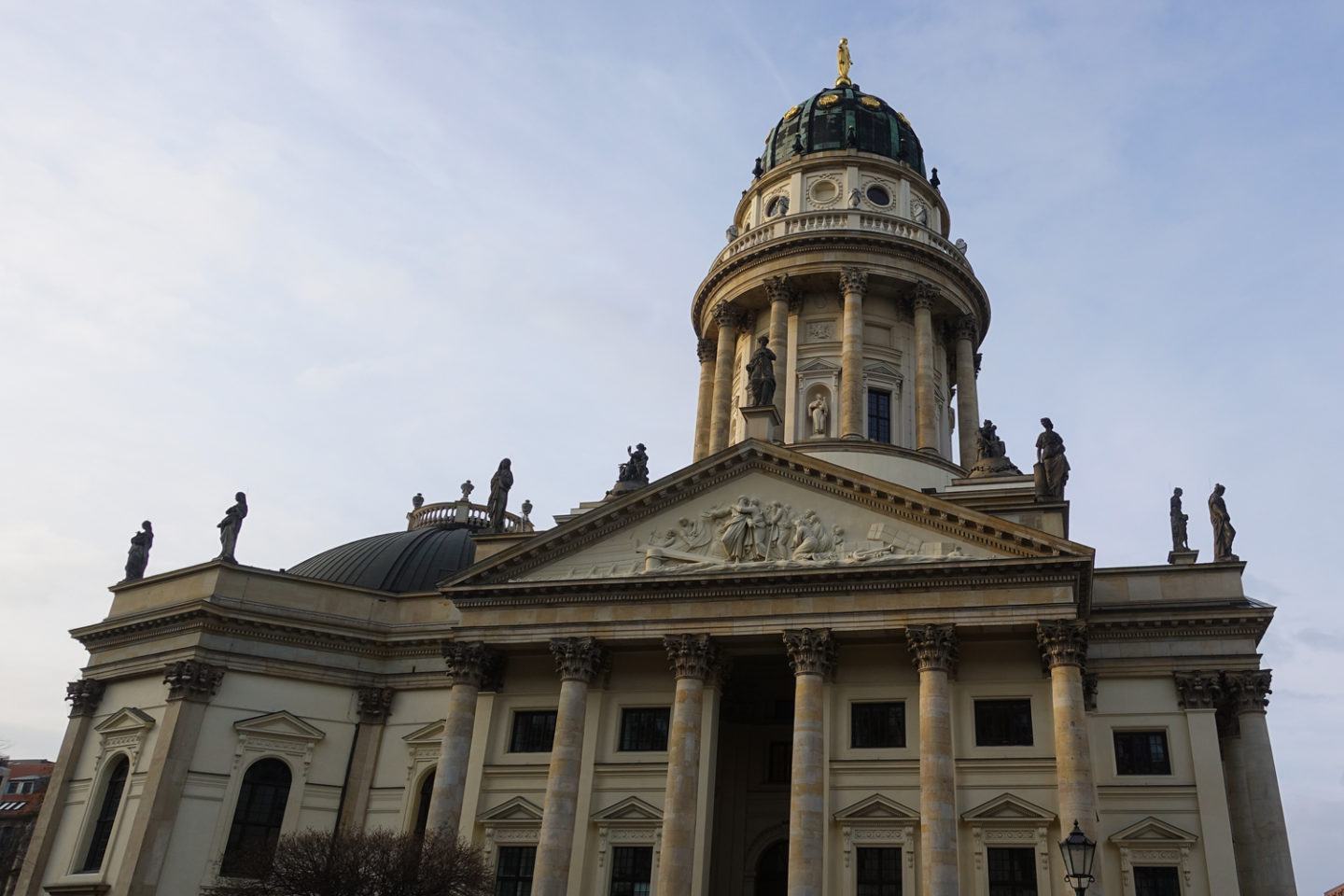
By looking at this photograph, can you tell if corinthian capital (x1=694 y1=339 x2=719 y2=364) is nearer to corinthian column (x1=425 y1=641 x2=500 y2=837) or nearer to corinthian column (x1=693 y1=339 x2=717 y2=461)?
corinthian column (x1=693 y1=339 x2=717 y2=461)

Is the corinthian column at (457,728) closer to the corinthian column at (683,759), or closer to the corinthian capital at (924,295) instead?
the corinthian column at (683,759)

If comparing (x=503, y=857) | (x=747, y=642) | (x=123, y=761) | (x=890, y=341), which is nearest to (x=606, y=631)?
(x=747, y=642)

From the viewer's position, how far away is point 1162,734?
1186 inches

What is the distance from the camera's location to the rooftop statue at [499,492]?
37.1 metres

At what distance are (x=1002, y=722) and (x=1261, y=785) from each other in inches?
284

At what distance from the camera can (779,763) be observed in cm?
3366

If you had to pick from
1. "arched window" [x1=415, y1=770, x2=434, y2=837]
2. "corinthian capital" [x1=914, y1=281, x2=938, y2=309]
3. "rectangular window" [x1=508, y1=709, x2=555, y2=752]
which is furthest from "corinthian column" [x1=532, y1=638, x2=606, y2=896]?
"corinthian capital" [x1=914, y1=281, x2=938, y2=309]

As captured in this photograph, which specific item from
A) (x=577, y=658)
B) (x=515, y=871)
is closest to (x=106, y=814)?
(x=515, y=871)

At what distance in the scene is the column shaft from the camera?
1190 inches

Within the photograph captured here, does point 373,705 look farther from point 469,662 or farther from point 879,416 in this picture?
point 879,416

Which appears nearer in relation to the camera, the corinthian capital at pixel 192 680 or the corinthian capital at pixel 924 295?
the corinthian capital at pixel 192 680

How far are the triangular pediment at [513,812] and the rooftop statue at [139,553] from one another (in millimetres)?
15712

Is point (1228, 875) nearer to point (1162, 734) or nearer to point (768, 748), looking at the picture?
point (1162, 734)

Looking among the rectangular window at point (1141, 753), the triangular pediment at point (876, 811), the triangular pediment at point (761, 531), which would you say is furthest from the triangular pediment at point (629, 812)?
the rectangular window at point (1141, 753)
